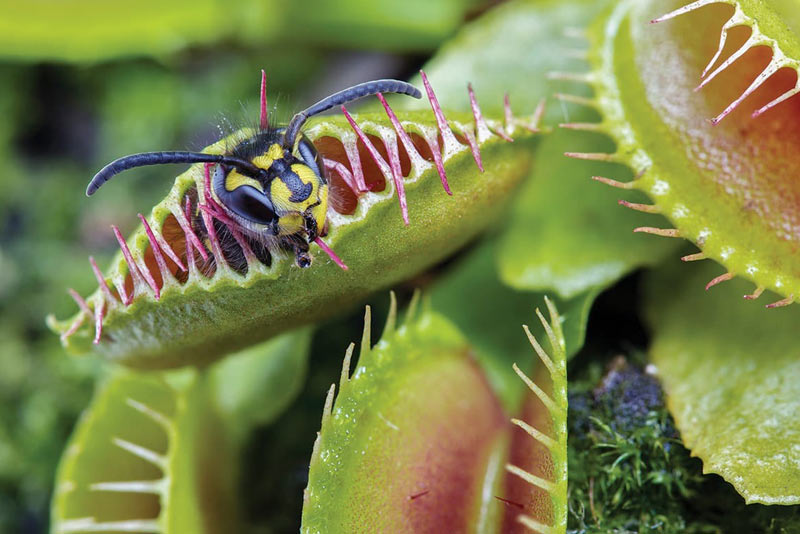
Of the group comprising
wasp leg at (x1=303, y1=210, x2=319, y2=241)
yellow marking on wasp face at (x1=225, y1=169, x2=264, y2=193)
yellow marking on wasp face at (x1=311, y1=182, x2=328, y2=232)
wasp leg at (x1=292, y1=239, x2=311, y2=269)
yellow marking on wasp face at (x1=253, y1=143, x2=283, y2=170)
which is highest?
yellow marking on wasp face at (x1=253, y1=143, x2=283, y2=170)

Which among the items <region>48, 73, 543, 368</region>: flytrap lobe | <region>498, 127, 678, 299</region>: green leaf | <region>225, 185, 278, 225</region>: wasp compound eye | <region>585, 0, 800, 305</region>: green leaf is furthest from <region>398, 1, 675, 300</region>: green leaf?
<region>225, 185, 278, 225</region>: wasp compound eye

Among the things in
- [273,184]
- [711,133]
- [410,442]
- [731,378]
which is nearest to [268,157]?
[273,184]

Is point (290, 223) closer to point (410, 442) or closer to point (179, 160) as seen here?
point (179, 160)

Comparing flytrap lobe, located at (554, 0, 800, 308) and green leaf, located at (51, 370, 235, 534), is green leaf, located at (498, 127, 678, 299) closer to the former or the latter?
flytrap lobe, located at (554, 0, 800, 308)

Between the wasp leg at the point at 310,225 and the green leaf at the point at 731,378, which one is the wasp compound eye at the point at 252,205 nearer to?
the wasp leg at the point at 310,225

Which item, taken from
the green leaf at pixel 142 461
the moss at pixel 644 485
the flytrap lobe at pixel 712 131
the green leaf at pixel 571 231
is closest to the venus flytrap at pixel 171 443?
the green leaf at pixel 142 461

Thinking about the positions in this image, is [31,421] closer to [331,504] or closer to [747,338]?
[331,504]

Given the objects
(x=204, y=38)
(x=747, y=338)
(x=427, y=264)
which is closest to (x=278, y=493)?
(x=427, y=264)
